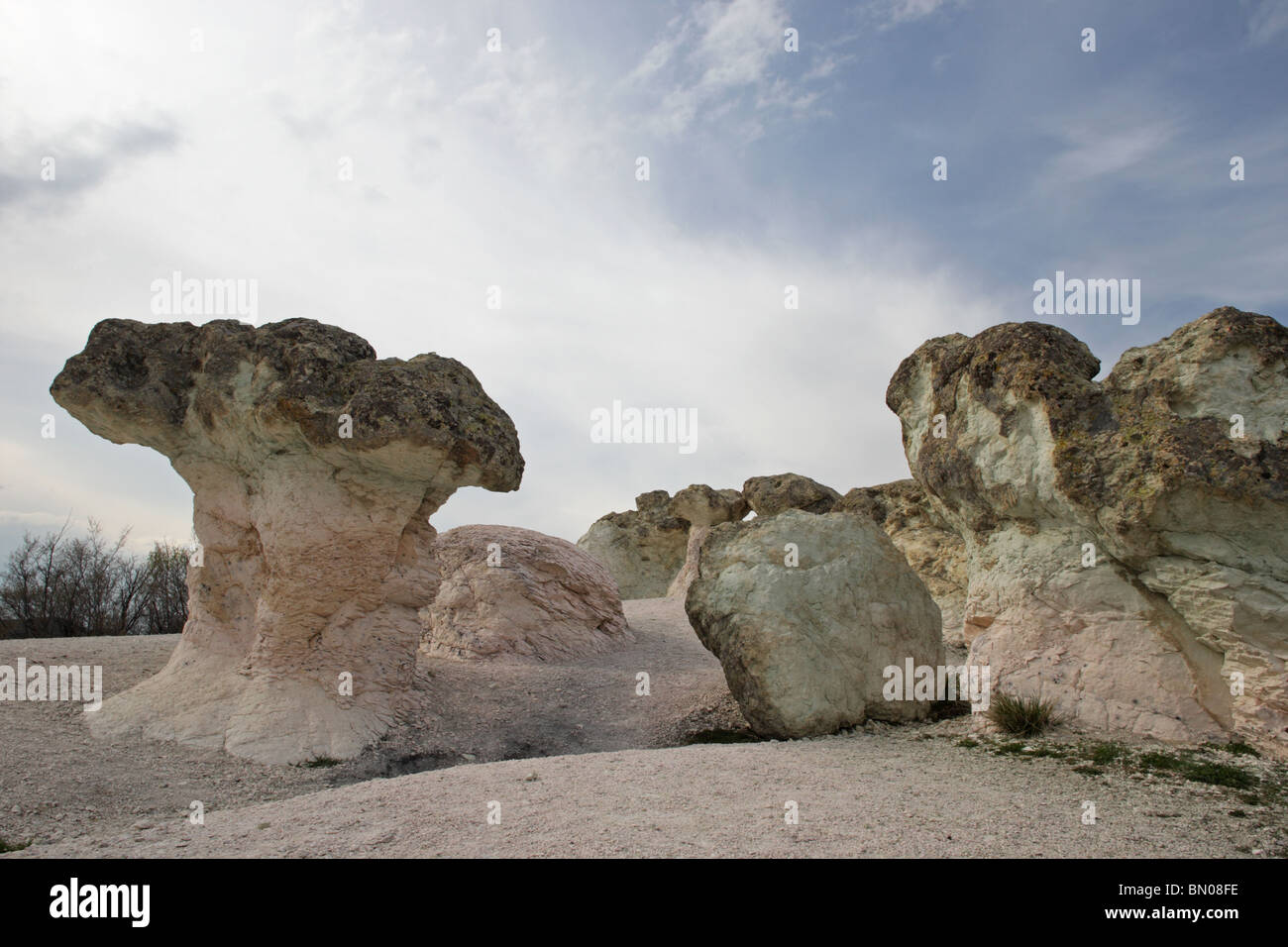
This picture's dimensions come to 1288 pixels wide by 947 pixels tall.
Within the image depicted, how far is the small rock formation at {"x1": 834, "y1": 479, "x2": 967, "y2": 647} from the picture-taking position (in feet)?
48.9

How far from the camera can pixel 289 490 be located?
8.62m

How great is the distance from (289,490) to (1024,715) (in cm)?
728

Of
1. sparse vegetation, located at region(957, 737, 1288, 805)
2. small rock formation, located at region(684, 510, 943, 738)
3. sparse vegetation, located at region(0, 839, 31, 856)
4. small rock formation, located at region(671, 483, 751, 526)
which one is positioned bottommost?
sparse vegetation, located at region(0, 839, 31, 856)

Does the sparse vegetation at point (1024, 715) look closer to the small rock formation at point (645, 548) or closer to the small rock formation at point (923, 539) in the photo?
the small rock formation at point (923, 539)

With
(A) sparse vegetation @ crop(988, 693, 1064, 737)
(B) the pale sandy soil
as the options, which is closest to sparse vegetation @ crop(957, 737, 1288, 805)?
(B) the pale sandy soil

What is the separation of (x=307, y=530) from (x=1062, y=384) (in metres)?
7.26

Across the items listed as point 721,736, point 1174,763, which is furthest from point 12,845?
point 1174,763

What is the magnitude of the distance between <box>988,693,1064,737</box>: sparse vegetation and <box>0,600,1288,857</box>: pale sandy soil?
0.75ft

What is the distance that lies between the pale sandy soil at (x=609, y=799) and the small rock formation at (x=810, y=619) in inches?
17.5

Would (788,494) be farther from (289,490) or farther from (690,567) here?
(289,490)

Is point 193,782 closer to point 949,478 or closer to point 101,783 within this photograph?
point 101,783

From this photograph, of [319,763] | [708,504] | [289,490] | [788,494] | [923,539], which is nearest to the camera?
[319,763]

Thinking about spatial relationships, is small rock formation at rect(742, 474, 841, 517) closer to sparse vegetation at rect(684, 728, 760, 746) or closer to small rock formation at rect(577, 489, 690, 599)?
small rock formation at rect(577, 489, 690, 599)

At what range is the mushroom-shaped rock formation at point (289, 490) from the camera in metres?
8.24
